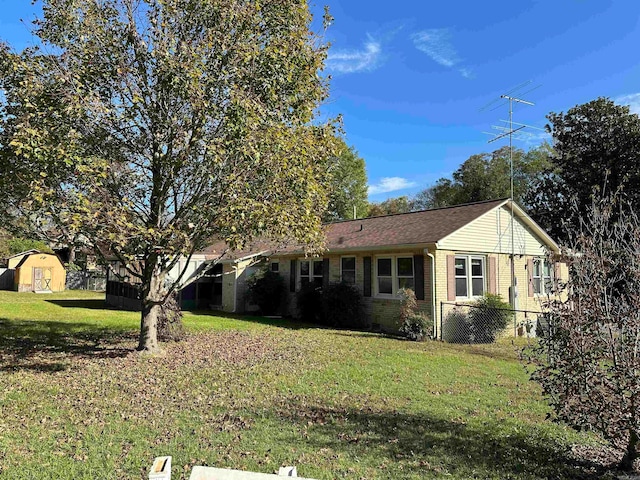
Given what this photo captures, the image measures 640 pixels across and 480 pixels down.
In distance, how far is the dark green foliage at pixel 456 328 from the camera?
13508 millimetres

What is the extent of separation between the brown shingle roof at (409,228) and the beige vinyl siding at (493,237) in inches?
10.7

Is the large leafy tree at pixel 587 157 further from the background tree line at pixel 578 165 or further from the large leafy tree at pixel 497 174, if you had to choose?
the large leafy tree at pixel 497 174

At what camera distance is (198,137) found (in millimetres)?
8453

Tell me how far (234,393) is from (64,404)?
2368 millimetres

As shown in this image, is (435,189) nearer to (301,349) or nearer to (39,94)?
(301,349)

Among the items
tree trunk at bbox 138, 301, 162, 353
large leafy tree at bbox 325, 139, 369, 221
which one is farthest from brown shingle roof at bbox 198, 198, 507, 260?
large leafy tree at bbox 325, 139, 369, 221

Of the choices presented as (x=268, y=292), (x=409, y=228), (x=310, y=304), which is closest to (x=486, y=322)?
(x=409, y=228)

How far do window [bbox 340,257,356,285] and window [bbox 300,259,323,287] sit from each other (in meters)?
1.33

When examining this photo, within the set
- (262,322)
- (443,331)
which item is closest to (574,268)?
(443,331)

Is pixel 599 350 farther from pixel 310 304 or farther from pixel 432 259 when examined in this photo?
pixel 310 304

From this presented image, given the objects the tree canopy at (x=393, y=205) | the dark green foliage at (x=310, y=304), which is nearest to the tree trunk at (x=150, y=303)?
the dark green foliage at (x=310, y=304)

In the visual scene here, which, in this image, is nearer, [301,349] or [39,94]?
[39,94]

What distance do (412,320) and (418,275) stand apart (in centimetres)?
162

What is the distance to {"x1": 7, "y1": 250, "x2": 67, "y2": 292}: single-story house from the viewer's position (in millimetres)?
32812
